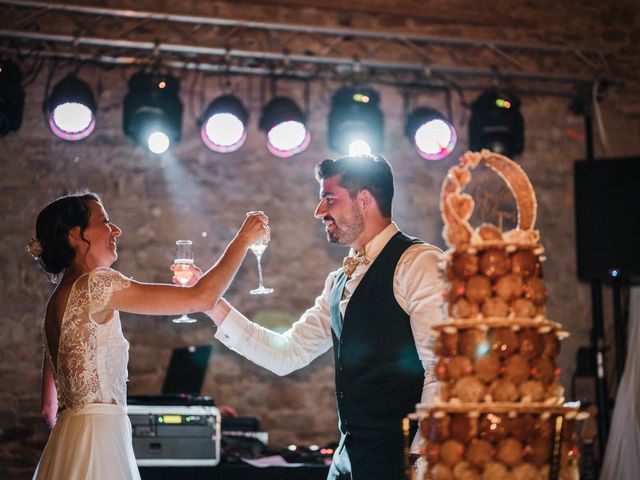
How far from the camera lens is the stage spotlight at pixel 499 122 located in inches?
251

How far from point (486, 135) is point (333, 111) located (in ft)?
3.91

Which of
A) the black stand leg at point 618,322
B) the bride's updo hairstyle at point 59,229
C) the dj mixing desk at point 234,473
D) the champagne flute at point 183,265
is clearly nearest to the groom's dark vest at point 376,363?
the champagne flute at point 183,265

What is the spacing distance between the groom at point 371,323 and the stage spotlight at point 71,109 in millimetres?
2875

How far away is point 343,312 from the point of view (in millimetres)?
3283

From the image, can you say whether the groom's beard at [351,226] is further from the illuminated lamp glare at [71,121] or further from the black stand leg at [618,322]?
the black stand leg at [618,322]

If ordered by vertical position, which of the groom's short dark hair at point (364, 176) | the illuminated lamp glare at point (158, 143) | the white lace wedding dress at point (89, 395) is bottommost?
the white lace wedding dress at point (89, 395)

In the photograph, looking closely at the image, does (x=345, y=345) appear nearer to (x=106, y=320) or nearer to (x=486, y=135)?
(x=106, y=320)

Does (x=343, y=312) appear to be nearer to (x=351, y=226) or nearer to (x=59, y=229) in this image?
(x=351, y=226)

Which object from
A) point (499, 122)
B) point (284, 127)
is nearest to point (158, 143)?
point (284, 127)

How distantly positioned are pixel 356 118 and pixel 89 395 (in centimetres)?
374

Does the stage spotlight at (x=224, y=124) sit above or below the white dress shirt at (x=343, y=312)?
above

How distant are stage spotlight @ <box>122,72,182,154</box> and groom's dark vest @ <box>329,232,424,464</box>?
3101mm

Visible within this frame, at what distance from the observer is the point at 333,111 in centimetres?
627

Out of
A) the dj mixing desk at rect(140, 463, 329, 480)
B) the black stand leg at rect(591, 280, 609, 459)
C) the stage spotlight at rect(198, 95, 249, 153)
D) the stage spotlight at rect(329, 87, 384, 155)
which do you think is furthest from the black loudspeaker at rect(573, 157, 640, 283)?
the dj mixing desk at rect(140, 463, 329, 480)
